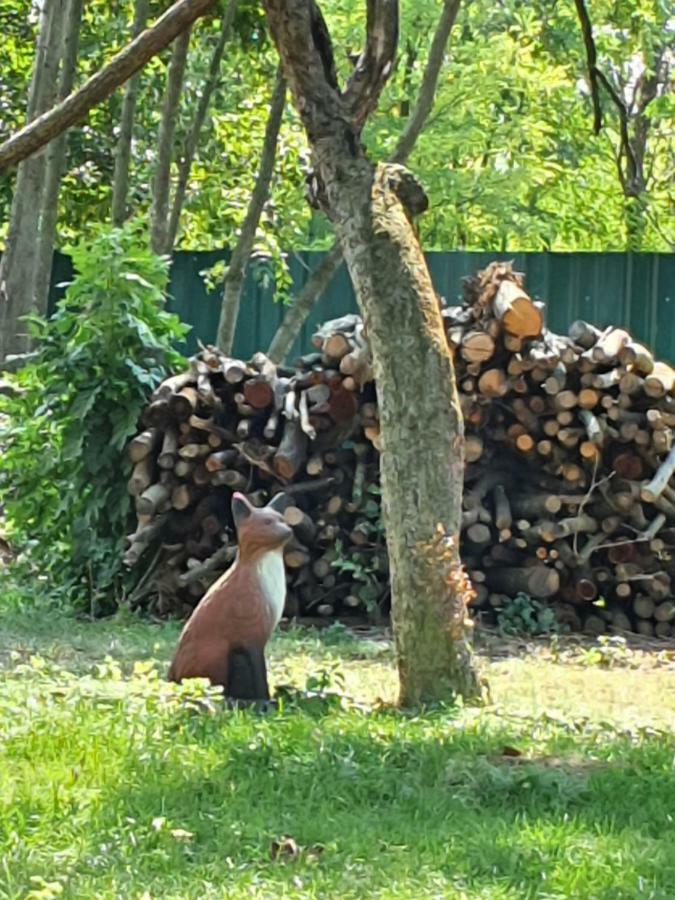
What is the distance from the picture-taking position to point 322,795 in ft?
16.7

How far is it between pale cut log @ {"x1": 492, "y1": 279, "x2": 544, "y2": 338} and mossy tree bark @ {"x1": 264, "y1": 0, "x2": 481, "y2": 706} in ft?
9.76

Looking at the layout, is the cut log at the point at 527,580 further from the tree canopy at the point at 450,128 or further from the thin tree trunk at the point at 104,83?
the thin tree trunk at the point at 104,83

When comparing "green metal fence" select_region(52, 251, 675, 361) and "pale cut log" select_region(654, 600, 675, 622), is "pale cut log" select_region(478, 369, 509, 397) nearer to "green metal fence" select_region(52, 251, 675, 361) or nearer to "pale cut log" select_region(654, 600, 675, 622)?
"pale cut log" select_region(654, 600, 675, 622)

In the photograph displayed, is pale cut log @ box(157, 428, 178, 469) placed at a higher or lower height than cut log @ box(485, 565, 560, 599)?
higher

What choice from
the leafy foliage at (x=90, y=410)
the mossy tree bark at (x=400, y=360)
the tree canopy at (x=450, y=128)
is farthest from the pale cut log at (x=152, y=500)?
the tree canopy at (x=450, y=128)

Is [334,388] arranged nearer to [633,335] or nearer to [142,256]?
[142,256]

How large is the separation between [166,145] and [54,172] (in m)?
→ 1.07

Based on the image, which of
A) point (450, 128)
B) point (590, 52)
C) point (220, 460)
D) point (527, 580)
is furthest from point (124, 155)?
point (450, 128)

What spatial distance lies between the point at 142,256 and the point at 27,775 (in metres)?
6.04

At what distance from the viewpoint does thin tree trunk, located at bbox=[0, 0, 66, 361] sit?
45.3 feet

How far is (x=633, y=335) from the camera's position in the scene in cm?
1841

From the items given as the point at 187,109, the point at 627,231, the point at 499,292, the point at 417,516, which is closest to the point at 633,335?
the point at 187,109

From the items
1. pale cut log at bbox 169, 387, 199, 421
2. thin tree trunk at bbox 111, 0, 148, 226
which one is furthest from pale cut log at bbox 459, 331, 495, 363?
thin tree trunk at bbox 111, 0, 148, 226

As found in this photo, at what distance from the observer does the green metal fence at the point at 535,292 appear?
59.3 feet
